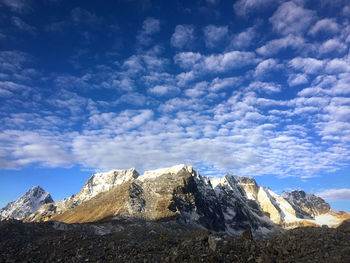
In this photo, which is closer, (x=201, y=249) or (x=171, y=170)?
(x=201, y=249)

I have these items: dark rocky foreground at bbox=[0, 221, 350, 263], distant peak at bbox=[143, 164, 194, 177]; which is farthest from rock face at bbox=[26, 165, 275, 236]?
dark rocky foreground at bbox=[0, 221, 350, 263]

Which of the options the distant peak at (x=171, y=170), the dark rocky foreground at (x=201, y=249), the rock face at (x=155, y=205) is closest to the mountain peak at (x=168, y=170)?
the distant peak at (x=171, y=170)

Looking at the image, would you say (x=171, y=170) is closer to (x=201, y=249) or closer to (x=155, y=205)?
(x=155, y=205)

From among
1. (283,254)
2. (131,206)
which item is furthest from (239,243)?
(131,206)

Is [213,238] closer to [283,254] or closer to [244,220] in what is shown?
[283,254]

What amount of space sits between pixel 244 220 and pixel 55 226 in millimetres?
178378

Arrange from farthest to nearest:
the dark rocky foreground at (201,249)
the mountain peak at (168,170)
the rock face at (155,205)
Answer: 1. the mountain peak at (168,170)
2. the rock face at (155,205)
3. the dark rocky foreground at (201,249)

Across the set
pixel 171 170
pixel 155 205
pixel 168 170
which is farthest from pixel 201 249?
pixel 168 170

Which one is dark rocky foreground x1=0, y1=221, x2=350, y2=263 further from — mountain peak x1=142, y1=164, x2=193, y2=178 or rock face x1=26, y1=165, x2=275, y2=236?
mountain peak x1=142, y1=164, x2=193, y2=178

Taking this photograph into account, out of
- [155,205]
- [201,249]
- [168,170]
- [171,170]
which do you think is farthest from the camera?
[168,170]

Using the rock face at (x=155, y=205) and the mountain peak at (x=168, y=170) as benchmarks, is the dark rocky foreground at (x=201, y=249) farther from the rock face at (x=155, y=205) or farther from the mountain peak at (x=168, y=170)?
the mountain peak at (x=168, y=170)

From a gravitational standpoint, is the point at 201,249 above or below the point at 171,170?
below

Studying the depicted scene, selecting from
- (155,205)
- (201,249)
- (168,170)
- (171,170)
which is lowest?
(201,249)

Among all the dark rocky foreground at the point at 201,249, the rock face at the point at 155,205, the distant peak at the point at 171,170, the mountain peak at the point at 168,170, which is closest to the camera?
the dark rocky foreground at the point at 201,249
